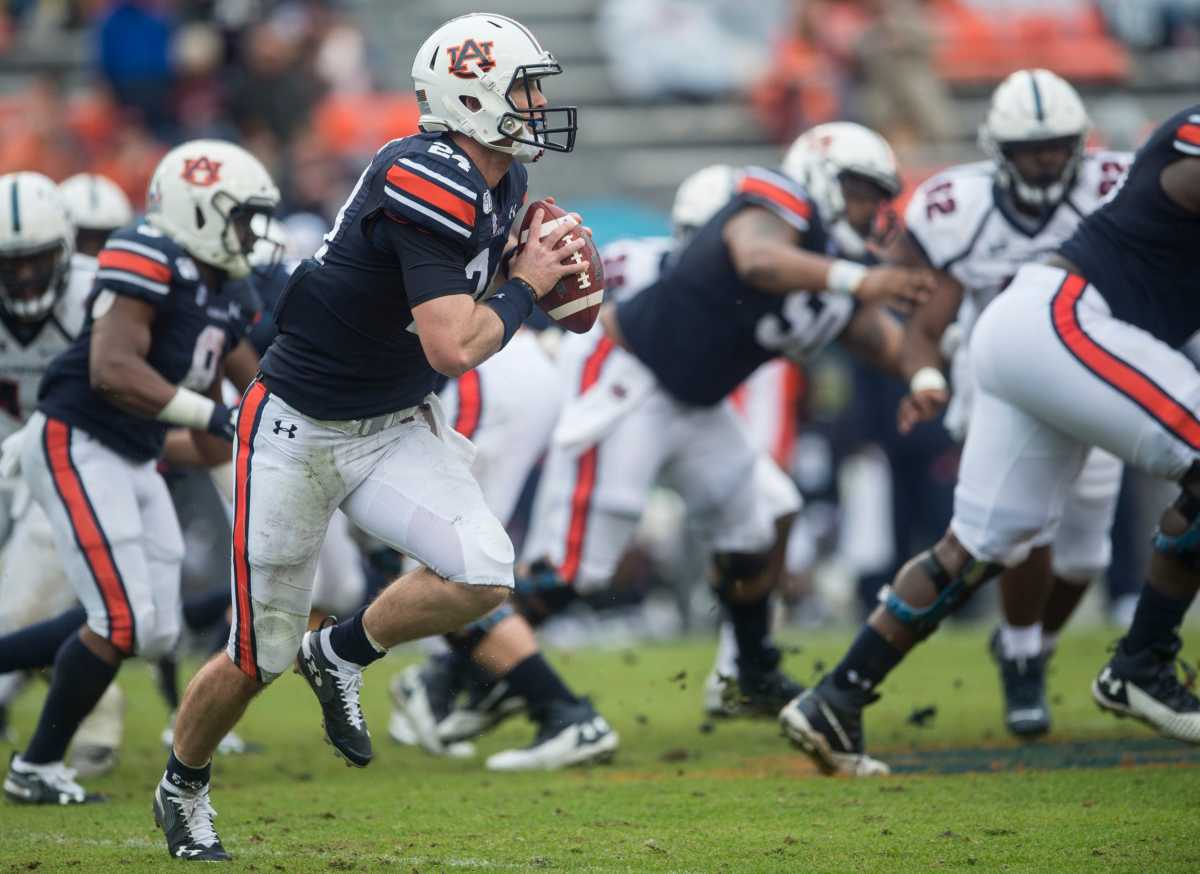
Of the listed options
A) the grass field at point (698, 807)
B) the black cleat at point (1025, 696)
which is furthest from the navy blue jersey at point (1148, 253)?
the black cleat at point (1025, 696)

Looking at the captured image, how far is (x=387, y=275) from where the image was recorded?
166 inches

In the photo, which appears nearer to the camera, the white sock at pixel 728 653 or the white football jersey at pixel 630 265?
the white sock at pixel 728 653

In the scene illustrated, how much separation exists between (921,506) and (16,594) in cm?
567

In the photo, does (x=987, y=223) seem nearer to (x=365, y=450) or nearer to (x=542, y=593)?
(x=542, y=593)

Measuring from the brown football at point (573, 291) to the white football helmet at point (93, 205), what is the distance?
302 centimetres

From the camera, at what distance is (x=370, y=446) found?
438 cm

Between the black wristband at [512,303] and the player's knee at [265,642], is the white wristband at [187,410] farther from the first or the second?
the black wristband at [512,303]

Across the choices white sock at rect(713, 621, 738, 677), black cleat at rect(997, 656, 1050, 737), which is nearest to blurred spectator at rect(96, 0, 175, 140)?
white sock at rect(713, 621, 738, 677)

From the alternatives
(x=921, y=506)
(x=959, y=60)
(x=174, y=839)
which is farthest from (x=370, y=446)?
(x=959, y=60)

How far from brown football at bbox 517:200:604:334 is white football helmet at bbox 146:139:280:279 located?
4.71 feet

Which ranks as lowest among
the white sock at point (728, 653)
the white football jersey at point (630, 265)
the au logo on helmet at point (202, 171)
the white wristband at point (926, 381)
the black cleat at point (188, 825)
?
the white sock at point (728, 653)

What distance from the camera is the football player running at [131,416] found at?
210 inches

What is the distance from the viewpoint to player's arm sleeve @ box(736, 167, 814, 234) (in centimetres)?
609

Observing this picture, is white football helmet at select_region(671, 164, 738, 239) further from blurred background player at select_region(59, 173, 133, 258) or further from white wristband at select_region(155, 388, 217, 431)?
white wristband at select_region(155, 388, 217, 431)
